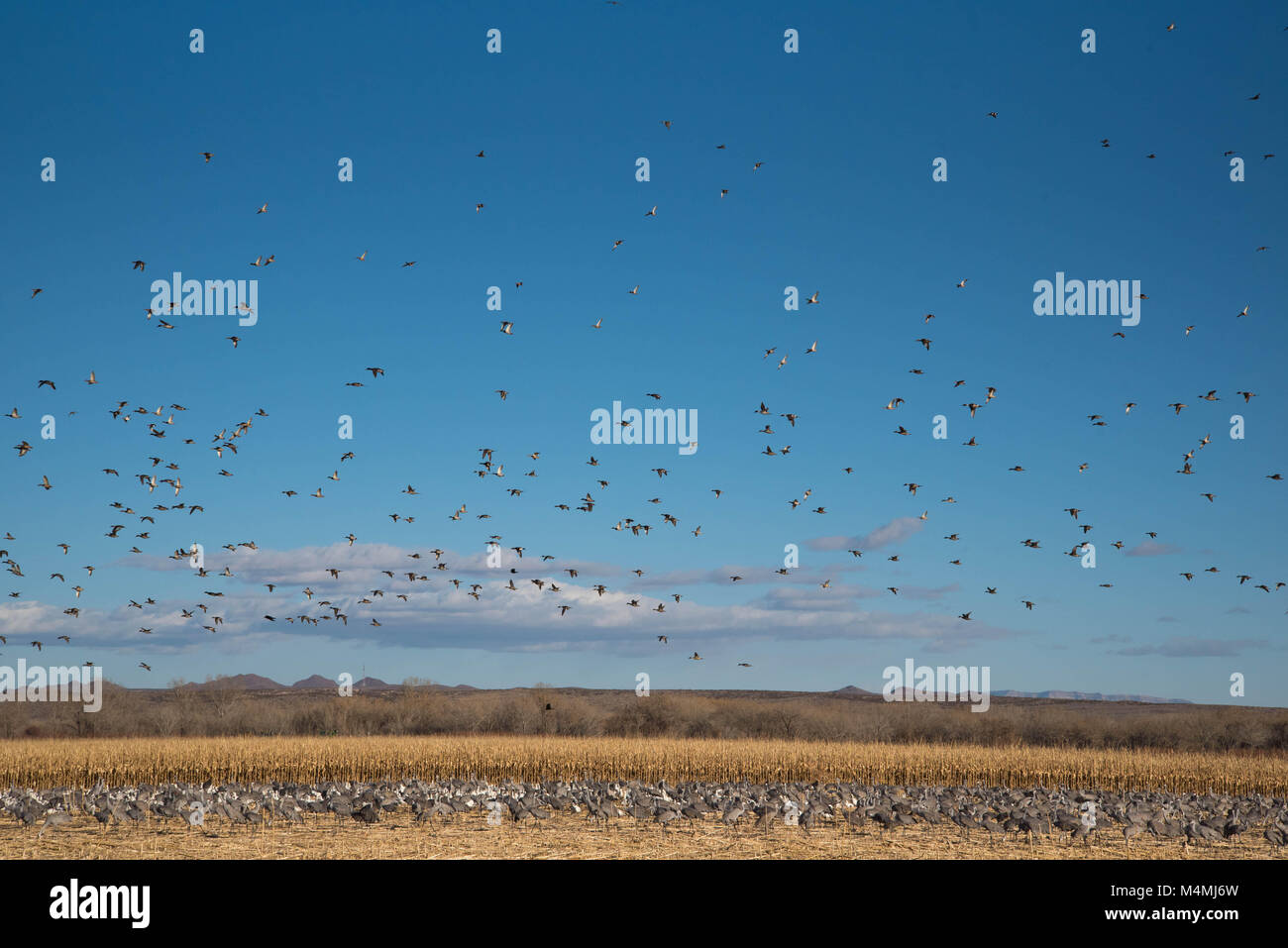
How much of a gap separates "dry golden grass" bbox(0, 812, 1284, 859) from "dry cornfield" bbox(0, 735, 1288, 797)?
12797mm

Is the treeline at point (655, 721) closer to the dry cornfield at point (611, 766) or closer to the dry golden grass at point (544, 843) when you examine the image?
the dry cornfield at point (611, 766)

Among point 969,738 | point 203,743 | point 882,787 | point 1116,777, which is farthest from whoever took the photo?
point 969,738

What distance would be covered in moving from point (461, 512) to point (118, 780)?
15.7 meters

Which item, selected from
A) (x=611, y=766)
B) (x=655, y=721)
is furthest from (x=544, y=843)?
(x=655, y=721)

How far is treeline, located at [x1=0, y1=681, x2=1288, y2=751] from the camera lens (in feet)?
203

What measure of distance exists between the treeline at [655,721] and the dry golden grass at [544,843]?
39303mm

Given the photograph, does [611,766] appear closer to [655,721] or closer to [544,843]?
[544,843]

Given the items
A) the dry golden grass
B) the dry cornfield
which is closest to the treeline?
the dry cornfield

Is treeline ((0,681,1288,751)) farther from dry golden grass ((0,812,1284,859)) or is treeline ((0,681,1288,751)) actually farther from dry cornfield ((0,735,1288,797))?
dry golden grass ((0,812,1284,859))

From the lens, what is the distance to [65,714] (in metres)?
68.1

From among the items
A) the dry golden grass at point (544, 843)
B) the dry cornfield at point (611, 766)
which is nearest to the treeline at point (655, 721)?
the dry cornfield at point (611, 766)

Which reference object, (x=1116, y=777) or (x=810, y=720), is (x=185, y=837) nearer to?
(x=1116, y=777)

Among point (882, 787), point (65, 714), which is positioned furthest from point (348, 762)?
point (65, 714)
